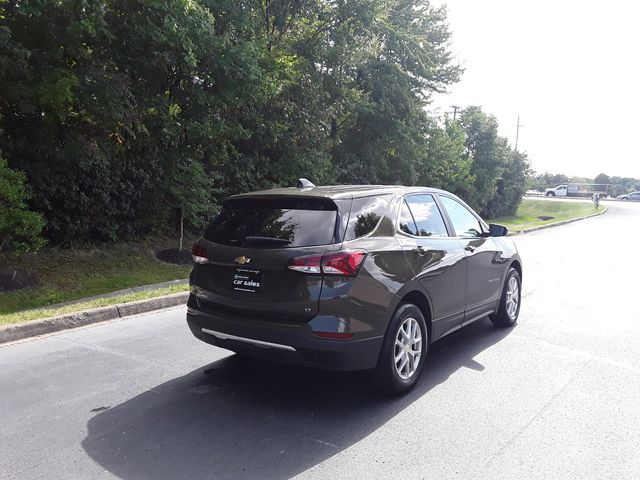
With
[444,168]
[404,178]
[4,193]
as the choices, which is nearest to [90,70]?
[4,193]

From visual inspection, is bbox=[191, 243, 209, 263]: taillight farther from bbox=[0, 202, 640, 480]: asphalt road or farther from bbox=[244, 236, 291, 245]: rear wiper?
bbox=[0, 202, 640, 480]: asphalt road

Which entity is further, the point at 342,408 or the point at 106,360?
the point at 106,360

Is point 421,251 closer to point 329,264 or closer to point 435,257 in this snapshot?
point 435,257

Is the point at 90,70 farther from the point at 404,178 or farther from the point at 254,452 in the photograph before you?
the point at 404,178

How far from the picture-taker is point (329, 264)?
379 cm

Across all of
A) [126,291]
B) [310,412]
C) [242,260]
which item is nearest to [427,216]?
[242,260]

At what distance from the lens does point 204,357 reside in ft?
17.1

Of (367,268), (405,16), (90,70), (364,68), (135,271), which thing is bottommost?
(135,271)

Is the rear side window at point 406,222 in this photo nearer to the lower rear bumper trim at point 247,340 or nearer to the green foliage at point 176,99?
the lower rear bumper trim at point 247,340

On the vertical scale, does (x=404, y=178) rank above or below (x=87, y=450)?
above

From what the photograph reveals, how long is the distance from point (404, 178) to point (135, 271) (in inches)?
517

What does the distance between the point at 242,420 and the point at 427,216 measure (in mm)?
2565

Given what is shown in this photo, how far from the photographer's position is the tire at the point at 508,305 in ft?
20.5

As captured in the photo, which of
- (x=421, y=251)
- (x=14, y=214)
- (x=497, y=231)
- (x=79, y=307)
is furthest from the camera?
(x=14, y=214)
